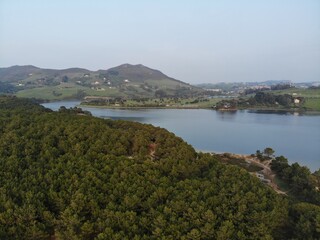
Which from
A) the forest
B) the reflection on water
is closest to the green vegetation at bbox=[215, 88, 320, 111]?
the reflection on water

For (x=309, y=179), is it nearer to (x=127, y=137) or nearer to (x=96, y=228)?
(x=127, y=137)

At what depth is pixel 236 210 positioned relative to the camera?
11312mm

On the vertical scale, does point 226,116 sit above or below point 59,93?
below

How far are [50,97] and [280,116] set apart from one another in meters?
66.3

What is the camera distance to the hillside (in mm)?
101375

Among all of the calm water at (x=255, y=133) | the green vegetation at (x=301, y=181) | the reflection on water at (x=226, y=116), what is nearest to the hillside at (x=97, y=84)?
the reflection on water at (x=226, y=116)

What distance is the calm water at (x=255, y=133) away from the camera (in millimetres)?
33125

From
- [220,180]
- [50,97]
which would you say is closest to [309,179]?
[220,180]

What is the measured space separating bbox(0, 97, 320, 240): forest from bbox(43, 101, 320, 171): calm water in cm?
1713

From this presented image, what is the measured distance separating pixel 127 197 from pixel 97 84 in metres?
117

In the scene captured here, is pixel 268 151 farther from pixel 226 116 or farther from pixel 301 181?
pixel 226 116

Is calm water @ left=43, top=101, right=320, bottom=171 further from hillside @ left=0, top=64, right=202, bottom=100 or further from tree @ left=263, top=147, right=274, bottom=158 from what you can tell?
hillside @ left=0, top=64, right=202, bottom=100

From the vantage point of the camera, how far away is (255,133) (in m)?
42.3

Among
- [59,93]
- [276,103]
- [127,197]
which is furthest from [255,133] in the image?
[59,93]
